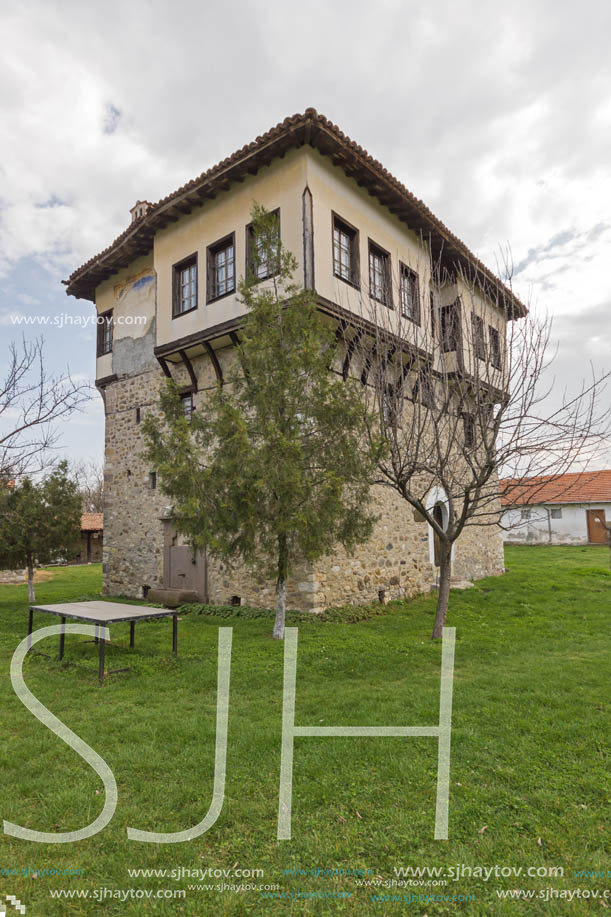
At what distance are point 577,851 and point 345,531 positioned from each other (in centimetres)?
560

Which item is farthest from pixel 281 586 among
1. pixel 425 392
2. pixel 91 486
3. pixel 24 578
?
pixel 91 486

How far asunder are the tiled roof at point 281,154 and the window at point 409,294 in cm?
100

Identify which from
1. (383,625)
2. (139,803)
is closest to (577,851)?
(139,803)

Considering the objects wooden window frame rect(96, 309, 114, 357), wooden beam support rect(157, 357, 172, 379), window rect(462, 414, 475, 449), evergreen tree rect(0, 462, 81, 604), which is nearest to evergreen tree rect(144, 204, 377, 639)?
window rect(462, 414, 475, 449)

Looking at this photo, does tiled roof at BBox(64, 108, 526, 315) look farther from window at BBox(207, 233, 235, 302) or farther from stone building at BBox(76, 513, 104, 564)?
stone building at BBox(76, 513, 104, 564)

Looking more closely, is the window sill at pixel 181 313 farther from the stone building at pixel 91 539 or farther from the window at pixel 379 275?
the stone building at pixel 91 539

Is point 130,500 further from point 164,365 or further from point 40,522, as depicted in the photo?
point 164,365

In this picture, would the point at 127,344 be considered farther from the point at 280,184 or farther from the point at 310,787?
the point at 310,787

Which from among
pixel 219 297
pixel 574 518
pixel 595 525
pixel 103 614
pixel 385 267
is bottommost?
pixel 103 614

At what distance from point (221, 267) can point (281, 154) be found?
2601 millimetres

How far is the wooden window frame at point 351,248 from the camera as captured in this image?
10.5 metres

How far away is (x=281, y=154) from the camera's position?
1040 cm

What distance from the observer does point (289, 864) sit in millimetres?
2916

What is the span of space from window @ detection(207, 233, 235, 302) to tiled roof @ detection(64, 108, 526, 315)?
1111mm
